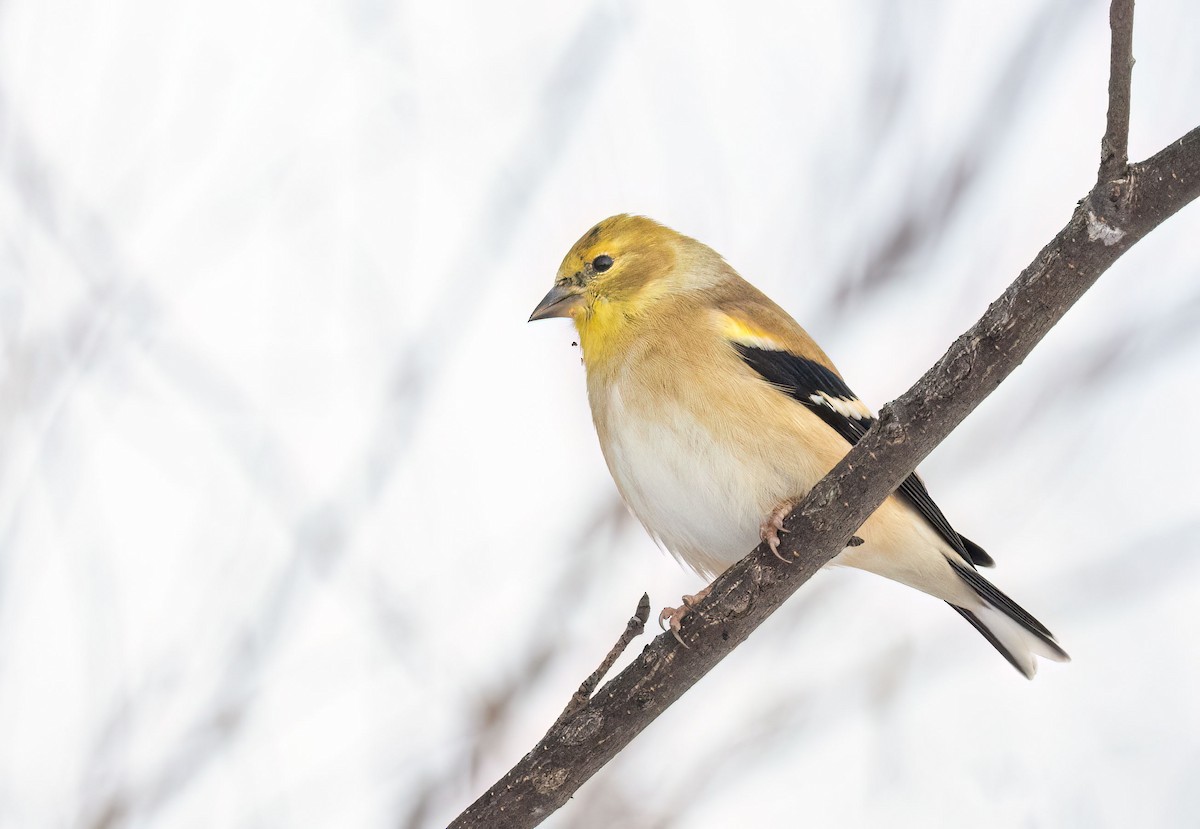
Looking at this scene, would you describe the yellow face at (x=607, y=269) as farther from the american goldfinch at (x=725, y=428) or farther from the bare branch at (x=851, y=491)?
the bare branch at (x=851, y=491)

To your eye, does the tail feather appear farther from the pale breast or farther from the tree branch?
the tree branch

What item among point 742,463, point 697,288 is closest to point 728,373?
point 742,463

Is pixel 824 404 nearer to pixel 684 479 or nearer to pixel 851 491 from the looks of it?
pixel 684 479

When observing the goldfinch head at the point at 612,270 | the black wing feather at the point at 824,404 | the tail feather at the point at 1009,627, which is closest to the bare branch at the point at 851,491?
the black wing feather at the point at 824,404

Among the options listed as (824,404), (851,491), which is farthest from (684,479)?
(851,491)

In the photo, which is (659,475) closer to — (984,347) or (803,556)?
(803,556)

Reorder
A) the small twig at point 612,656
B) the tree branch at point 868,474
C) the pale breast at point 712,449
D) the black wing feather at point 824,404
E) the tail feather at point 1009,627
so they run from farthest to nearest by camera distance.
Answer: the tail feather at point 1009,627, the black wing feather at point 824,404, the pale breast at point 712,449, the small twig at point 612,656, the tree branch at point 868,474

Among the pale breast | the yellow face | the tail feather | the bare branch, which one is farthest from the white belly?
the bare branch
